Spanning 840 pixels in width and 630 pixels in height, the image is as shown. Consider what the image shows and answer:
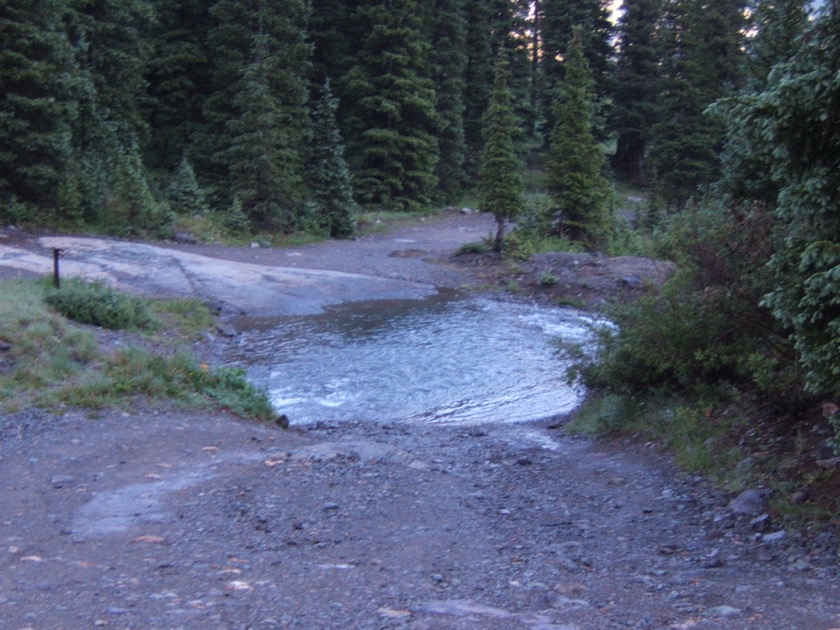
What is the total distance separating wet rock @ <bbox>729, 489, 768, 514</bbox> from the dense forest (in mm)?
1076

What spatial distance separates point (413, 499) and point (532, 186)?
3892 centimetres

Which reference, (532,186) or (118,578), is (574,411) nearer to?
(118,578)

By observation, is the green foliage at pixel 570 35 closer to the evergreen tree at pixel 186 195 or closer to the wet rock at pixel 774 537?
the evergreen tree at pixel 186 195

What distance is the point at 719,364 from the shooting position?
30.9ft

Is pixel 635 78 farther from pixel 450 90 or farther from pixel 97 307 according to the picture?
pixel 97 307

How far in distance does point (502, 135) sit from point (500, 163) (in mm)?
902

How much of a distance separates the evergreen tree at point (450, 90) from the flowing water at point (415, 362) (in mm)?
23382

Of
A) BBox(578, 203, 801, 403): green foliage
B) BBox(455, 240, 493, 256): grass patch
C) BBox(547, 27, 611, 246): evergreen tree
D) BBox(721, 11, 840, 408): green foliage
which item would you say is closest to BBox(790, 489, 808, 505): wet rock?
BBox(721, 11, 840, 408): green foliage

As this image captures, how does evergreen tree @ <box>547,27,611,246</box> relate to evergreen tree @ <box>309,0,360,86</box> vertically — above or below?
below


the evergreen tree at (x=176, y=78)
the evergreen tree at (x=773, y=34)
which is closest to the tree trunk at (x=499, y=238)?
the evergreen tree at (x=176, y=78)

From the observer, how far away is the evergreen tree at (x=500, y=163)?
2692cm

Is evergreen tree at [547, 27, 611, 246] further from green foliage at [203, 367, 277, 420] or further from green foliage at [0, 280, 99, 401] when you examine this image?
green foliage at [0, 280, 99, 401]

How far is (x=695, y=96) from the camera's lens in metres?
36.7

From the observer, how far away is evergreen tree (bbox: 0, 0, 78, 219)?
24500mm
